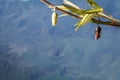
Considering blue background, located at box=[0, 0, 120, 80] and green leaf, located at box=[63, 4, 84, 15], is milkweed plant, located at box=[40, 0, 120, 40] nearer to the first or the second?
green leaf, located at box=[63, 4, 84, 15]

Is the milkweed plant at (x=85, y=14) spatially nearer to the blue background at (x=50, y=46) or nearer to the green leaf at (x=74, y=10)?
the green leaf at (x=74, y=10)

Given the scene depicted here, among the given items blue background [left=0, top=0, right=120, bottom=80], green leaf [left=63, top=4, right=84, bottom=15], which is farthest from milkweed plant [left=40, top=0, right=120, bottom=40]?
blue background [left=0, top=0, right=120, bottom=80]

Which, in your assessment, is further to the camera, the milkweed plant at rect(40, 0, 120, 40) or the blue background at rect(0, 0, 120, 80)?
the blue background at rect(0, 0, 120, 80)

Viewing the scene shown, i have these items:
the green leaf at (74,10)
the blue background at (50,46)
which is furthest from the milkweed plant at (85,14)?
the blue background at (50,46)

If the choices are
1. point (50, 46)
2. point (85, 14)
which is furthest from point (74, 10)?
point (50, 46)

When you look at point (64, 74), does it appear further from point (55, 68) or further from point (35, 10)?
point (35, 10)

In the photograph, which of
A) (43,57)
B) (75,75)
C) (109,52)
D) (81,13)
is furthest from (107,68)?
(81,13)

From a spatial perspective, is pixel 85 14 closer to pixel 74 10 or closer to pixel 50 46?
pixel 74 10

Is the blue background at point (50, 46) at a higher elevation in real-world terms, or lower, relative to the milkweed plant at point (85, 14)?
lower
